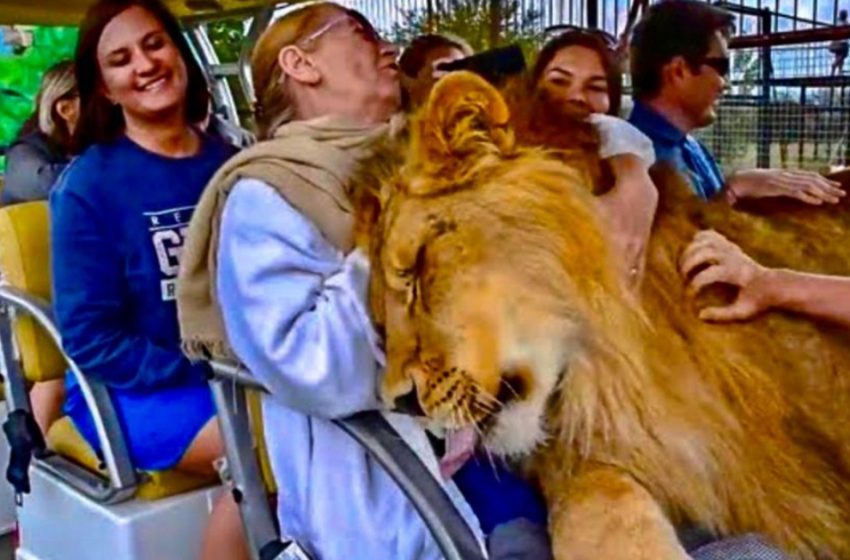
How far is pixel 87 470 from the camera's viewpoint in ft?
6.97

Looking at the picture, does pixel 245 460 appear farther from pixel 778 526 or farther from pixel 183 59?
pixel 183 59

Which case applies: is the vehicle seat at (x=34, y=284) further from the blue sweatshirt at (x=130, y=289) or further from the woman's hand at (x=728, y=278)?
the woman's hand at (x=728, y=278)

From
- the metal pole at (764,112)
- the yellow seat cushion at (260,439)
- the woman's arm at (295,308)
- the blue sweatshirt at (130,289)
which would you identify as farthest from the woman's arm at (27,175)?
the metal pole at (764,112)

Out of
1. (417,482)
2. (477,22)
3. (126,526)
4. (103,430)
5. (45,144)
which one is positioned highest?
(477,22)

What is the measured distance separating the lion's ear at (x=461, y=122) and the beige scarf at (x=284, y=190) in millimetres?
137

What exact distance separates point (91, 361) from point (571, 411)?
3.10ft

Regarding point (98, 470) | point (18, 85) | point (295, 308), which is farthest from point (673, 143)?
point (18, 85)

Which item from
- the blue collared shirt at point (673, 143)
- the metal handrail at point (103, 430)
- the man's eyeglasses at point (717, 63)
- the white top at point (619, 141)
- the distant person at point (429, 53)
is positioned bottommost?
the metal handrail at point (103, 430)

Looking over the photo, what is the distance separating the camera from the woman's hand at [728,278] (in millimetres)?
1383

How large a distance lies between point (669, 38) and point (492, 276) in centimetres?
122

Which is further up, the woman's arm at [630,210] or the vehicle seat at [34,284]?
the woman's arm at [630,210]

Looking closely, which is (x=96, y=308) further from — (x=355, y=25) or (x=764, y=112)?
(x=764, y=112)

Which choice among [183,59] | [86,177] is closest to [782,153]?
[183,59]

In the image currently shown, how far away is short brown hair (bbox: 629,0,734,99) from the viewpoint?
2.29 meters
